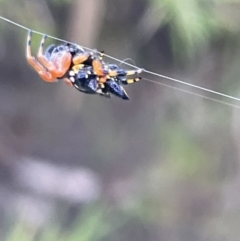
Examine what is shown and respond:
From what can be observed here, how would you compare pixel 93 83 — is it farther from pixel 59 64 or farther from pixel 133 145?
pixel 133 145

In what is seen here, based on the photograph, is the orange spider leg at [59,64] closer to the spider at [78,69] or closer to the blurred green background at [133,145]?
the spider at [78,69]

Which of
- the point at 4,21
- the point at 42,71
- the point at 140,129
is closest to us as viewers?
the point at 42,71

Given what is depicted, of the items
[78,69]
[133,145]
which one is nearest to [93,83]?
[78,69]

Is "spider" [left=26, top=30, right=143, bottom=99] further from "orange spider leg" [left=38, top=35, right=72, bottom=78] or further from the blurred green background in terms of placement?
the blurred green background

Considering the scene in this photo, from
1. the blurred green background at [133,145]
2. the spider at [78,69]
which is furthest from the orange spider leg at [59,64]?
the blurred green background at [133,145]

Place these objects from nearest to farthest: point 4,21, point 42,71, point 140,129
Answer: point 42,71 → point 4,21 → point 140,129

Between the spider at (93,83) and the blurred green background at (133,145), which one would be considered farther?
the blurred green background at (133,145)

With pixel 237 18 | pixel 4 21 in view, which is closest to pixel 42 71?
pixel 4 21

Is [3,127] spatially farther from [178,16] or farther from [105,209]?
[178,16]

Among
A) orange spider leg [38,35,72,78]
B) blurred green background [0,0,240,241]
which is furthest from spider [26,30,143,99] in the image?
blurred green background [0,0,240,241]
